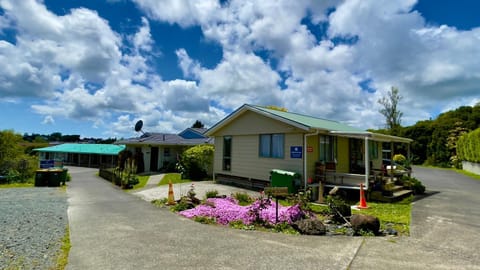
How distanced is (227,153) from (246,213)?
27.5 feet

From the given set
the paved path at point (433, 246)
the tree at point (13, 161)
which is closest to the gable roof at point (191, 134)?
the tree at point (13, 161)

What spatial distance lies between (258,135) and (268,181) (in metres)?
2.39

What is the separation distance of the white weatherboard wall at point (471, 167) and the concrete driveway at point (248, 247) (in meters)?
18.5

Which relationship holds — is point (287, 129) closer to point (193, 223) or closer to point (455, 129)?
point (193, 223)

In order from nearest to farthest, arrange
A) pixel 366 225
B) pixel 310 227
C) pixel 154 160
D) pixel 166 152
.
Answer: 1. pixel 366 225
2. pixel 310 227
3. pixel 154 160
4. pixel 166 152

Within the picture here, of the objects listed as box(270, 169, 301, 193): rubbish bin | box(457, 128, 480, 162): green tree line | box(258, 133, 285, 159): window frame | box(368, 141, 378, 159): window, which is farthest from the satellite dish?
box(457, 128, 480, 162): green tree line

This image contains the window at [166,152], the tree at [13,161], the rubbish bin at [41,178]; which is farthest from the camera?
the window at [166,152]

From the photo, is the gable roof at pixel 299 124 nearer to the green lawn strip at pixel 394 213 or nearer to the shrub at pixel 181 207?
the green lawn strip at pixel 394 213

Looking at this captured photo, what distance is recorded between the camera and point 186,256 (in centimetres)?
494

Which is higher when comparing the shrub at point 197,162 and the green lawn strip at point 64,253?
the shrub at point 197,162

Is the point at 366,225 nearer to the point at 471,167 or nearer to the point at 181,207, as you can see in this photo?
the point at 181,207

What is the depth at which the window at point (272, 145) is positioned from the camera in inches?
509

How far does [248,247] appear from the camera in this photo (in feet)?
18.1

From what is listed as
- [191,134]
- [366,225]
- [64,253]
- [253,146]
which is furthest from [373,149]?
[191,134]
